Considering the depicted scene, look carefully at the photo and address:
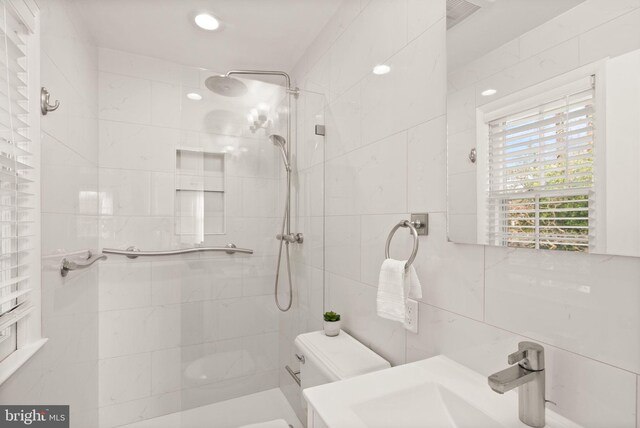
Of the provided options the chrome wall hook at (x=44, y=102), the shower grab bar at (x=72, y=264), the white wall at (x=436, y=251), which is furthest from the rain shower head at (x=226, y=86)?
the shower grab bar at (x=72, y=264)

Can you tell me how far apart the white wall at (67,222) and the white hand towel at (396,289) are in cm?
119

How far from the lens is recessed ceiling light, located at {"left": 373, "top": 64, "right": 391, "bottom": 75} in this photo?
1.23 meters

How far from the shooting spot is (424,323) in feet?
3.42

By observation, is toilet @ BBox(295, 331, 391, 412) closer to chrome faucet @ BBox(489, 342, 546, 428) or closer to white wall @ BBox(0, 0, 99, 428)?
chrome faucet @ BBox(489, 342, 546, 428)

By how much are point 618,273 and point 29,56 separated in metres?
1.83

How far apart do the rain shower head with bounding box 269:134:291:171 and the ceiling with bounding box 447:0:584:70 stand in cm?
100

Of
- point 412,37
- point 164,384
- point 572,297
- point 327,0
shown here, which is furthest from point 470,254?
point 164,384

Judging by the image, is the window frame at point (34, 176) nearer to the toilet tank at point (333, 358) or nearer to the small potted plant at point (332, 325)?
the toilet tank at point (333, 358)

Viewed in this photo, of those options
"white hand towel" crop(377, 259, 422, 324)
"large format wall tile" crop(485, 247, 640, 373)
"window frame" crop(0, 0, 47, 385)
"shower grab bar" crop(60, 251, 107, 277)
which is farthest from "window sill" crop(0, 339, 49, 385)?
A: "large format wall tile" crop(485, 247, 640, 373)

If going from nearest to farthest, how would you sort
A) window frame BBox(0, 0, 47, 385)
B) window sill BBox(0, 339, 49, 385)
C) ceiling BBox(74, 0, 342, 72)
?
1. window sill BBox(0, 339, 49, 385)
2. window frame BBox(0, 0, 47, 385)
3. ceiling BBox(74, 0, 342, 72)

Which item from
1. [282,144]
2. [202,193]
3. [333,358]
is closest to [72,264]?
[202,193]

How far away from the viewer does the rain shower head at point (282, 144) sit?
1.71 metres

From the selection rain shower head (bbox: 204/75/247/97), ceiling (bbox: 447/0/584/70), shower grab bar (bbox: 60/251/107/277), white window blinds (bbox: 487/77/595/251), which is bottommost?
shower grab bar (bbox: 60/251/107/277)

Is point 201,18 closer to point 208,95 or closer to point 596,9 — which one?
point 208,95
